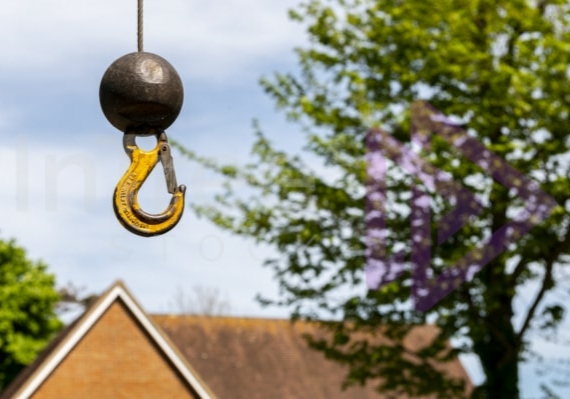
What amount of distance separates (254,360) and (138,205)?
33682 millimetres

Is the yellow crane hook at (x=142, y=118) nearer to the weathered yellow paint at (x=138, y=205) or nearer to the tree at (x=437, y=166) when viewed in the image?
the weathered yellow paint at (x=138, y=205)

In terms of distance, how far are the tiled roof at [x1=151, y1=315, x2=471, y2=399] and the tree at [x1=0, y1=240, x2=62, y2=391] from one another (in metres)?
7.05

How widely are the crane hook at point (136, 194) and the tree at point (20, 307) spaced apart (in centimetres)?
3948

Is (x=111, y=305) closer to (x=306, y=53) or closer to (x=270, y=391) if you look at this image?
(x=270, y=391)

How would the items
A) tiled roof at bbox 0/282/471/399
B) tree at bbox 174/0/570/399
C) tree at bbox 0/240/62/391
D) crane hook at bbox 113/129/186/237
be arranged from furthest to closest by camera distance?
tree at bbox 0/240/62/391, tiled roof at bbox 0/282/471/399, tree at bbox 174/0/570/399, crane hook at bbox 113/129/186/237

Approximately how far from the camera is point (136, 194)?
447 centimetres

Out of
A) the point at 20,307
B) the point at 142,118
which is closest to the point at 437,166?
the point at 142,118

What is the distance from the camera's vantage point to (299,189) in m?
21.2

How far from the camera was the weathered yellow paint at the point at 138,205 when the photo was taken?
4.43 meters

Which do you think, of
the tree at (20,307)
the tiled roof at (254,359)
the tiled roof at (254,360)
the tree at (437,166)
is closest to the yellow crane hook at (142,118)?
the tree at (437,166)

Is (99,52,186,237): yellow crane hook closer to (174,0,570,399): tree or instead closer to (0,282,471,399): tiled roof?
(174,0,570,399): tree

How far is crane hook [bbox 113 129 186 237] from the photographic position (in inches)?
174

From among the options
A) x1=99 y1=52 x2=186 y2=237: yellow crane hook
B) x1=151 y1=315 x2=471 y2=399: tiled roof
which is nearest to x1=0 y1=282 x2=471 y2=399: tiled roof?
x1=151 y1=315 x2=471 y2=399: tiled roof

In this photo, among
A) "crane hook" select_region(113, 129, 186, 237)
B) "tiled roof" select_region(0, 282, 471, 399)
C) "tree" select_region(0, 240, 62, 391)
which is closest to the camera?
"crane hook" select_region(113, 129, 186, 237)
